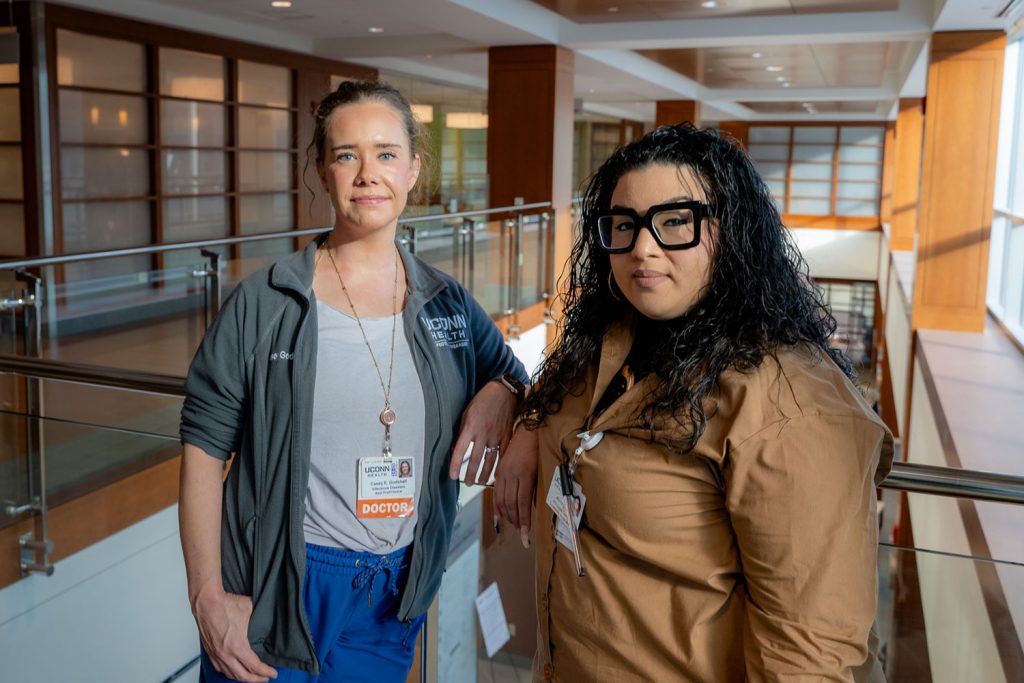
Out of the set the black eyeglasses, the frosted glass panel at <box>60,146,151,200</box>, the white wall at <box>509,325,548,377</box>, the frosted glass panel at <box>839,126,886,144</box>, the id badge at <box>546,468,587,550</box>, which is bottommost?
the white wall at <box>509,325,548,377</box>

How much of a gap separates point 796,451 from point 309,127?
33.2 feet

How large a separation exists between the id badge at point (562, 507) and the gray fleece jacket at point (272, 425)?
0.31 metres

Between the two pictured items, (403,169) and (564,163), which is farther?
(564,163)

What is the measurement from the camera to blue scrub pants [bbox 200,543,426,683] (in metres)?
1.38

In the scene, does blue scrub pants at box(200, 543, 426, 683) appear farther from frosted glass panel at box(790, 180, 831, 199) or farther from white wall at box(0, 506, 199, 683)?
frosted glass panel at box(790, 180, 831, 199)

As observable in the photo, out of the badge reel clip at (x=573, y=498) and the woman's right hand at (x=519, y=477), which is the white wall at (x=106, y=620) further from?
the badge reel clip at (x=573, y=498)

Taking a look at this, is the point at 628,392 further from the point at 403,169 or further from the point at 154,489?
the point at 154,489

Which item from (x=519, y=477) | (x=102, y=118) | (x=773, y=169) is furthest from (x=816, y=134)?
(x=519, y=477)

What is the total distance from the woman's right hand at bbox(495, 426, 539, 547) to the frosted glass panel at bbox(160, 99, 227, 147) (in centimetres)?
770

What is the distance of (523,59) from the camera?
9.84 metres

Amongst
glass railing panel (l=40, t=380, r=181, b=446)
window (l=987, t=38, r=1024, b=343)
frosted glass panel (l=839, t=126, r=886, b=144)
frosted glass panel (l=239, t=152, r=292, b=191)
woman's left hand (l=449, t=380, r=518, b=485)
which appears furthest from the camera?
frosted glass panel (l=839, t=126, r=886, b=144)

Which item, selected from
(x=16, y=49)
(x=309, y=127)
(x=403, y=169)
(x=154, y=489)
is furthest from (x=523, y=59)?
(x=403, y=169)

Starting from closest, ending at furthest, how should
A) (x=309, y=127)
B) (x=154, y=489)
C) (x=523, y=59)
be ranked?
(x=154, y=489), (x=523, y=59), (x=309, y=127)

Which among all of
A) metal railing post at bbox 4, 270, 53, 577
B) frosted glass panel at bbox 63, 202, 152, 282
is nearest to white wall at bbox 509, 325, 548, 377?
frosted glass panel at bbox 63, 202, 152, 282
